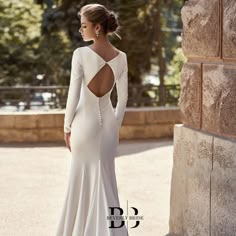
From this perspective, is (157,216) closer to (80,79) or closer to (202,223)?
(202,223)

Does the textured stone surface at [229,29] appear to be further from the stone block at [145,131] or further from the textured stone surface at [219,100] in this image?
the stone block at [145,131]

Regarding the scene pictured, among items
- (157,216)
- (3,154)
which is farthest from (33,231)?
(3,154)

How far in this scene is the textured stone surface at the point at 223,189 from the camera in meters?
5.02

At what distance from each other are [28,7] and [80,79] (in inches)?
527

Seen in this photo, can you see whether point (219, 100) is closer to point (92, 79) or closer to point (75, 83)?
point (92, 79)

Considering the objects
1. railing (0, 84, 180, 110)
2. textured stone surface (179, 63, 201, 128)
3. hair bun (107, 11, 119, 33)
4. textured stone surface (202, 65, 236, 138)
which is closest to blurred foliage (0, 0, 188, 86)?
railing (0, 84, 180, 110)

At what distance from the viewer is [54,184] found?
28.3 feet

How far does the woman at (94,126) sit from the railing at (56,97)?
7721 mm

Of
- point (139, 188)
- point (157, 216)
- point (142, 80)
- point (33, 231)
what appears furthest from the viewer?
point (142, 80)

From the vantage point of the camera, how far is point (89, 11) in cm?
504

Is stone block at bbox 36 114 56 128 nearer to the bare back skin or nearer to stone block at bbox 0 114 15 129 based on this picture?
stone block at bbox 0 114 15 129

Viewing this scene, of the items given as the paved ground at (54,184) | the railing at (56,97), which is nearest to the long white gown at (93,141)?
the paved ground at (54,184)

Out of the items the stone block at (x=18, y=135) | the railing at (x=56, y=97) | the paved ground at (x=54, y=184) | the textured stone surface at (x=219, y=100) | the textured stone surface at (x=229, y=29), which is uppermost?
the textured stone surface at (x=229, y=29)

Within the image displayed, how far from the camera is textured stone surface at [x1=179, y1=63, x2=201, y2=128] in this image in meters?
5.56
